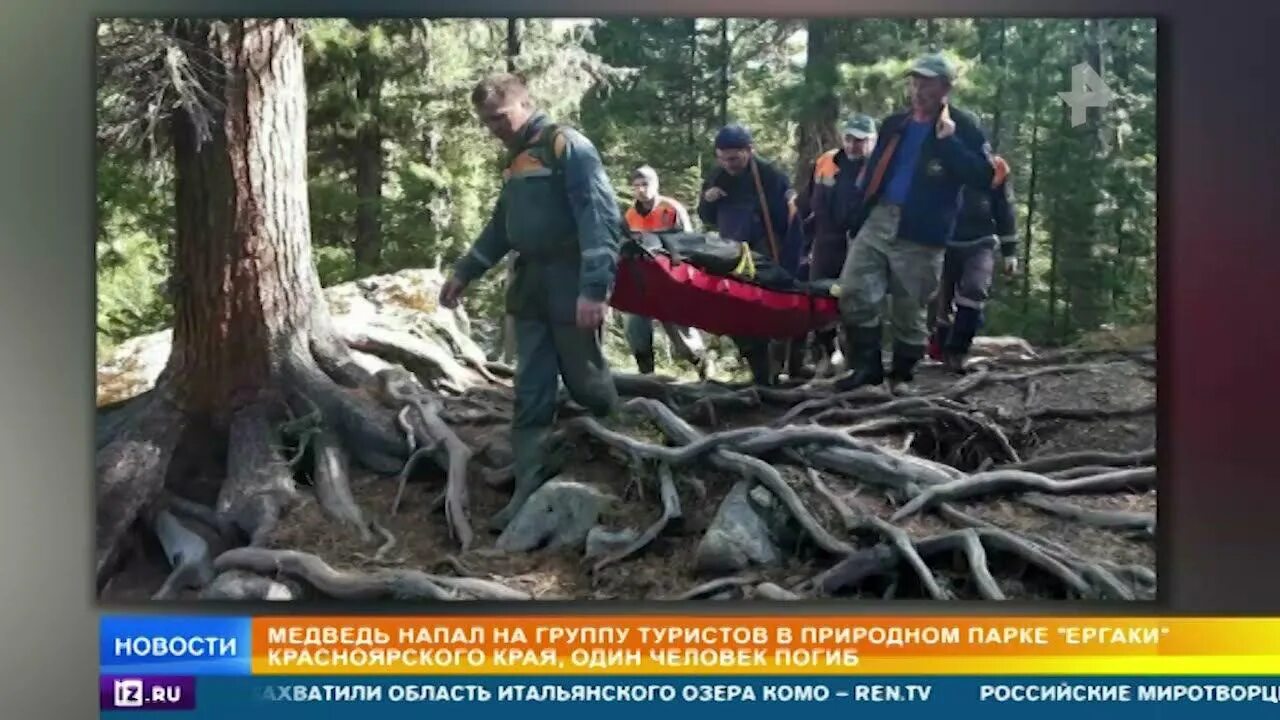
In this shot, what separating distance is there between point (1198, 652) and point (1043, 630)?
1.27ft

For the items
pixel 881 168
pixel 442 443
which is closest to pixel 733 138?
pixel 881 168

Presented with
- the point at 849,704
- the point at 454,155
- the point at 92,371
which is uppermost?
the point at 454,155

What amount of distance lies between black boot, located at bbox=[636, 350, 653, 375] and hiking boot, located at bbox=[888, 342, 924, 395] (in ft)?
1.88

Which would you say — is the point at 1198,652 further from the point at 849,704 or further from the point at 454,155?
the point at 454,155

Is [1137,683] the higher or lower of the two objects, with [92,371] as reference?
lower

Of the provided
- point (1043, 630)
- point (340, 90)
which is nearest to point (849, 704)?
point (1043, 630)

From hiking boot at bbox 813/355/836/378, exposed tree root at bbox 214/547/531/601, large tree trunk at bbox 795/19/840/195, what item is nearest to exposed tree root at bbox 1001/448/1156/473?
hiking boot at bbox 813/355/836/378

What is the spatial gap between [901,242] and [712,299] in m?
0.48

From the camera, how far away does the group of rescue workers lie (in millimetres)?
2930

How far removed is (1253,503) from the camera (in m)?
2.93

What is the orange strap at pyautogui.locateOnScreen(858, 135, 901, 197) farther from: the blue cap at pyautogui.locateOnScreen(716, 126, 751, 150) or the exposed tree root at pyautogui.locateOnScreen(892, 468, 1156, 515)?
the exposed tree root at pyautogui.locateOnScreen(892, 468, 1156, 515)

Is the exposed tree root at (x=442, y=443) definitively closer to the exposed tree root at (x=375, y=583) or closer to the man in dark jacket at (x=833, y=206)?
the exposed tree root at (x=375, y=583)

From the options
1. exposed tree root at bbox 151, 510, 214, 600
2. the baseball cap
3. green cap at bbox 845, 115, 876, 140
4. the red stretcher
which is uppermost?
green cap at bbox 845, 115, 876, 140

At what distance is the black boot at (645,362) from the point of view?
2965 mm
